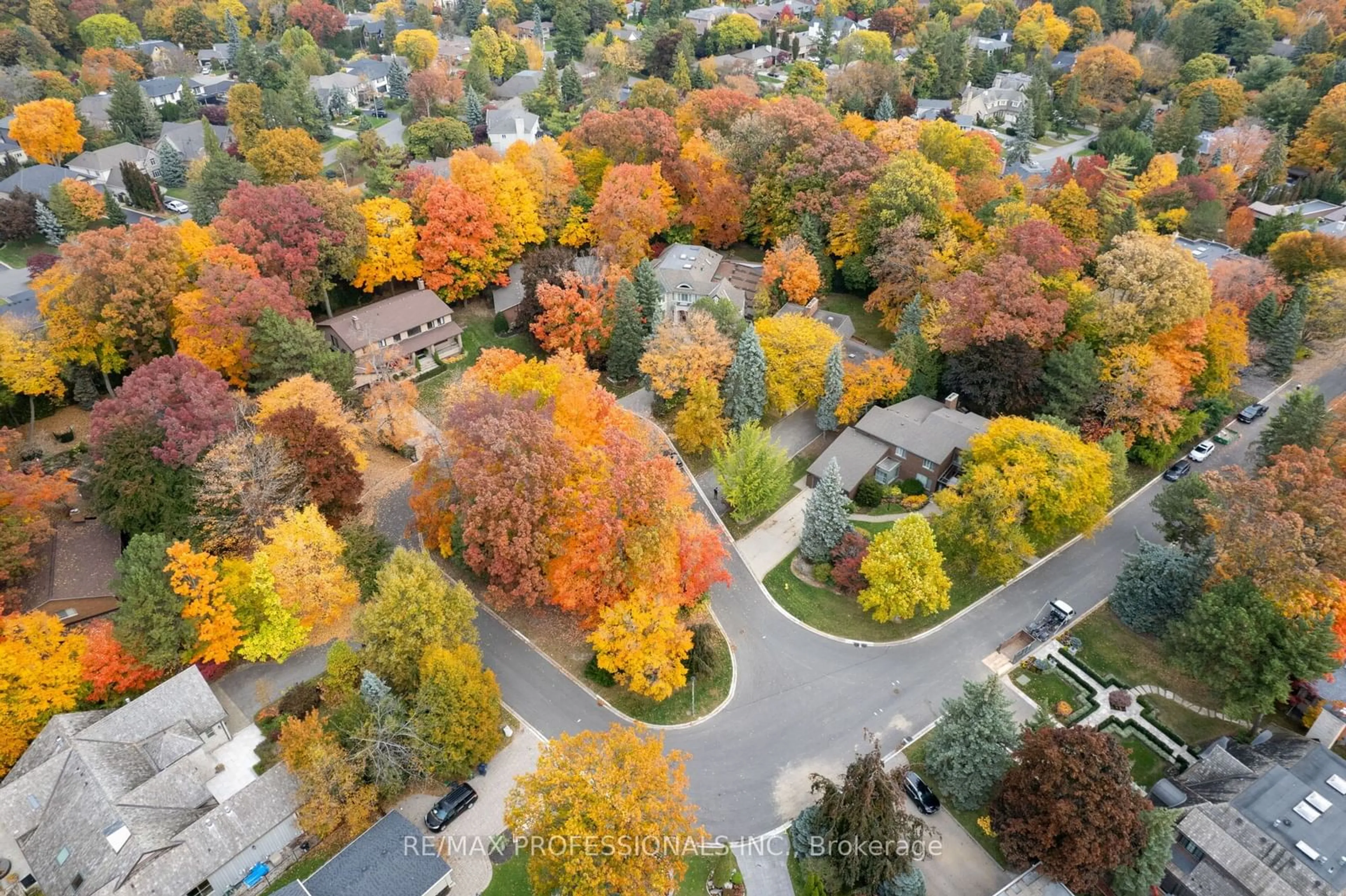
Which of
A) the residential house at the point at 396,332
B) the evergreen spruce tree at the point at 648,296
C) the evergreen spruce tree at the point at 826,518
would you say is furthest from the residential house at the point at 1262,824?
the residential house at the point at 396,332

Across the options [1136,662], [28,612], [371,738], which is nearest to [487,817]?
[371,738]

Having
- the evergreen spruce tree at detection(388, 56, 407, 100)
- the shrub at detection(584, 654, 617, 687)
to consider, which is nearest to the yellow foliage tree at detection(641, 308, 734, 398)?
the shrub at detection(584, 654, 617, 687)

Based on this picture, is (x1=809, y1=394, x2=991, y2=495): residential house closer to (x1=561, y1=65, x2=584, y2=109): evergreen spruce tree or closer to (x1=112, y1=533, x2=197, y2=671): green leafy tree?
(x1=112, y1=533, x2=197, y2=671): green leafy tree

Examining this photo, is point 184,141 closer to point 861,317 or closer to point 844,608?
point 861,317

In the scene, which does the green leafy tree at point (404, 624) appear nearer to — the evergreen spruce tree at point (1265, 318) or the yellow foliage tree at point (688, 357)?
the yellow foliage tree at point (688, 357)

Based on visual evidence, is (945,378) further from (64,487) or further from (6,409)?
(6,409)
